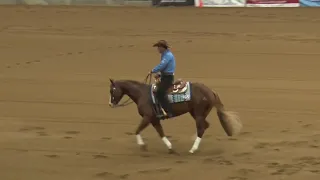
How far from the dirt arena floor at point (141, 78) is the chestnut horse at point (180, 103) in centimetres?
39

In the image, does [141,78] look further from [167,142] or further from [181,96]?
[181,96]

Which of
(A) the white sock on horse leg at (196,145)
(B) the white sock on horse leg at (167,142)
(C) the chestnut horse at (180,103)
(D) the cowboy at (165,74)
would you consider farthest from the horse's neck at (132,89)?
(A) the white sock on horse leg at (196,145)

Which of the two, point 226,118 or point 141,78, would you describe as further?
point 141,78

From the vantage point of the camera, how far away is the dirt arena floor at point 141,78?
10430mm

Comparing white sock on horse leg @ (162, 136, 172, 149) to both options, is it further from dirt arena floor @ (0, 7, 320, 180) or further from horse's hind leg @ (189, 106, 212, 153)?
horse's hind leg @ (189, 106, 212, 153)

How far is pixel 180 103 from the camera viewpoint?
1091cm

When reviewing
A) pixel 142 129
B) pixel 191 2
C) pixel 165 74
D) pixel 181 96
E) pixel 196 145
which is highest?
pixel 165 74

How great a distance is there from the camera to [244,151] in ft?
36.5

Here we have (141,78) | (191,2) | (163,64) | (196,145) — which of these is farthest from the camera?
(191,2)

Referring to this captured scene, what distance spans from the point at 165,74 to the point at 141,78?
6.74 meters

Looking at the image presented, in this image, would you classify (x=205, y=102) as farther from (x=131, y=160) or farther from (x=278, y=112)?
(x=278, y=112)

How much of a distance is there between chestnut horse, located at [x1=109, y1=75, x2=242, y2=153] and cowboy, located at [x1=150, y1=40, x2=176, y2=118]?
65 millimetres

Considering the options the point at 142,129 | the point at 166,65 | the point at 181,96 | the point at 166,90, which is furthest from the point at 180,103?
the point at 142,129

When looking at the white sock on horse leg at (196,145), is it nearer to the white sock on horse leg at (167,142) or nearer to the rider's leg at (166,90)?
the white sock on horse leg at (167,142)
